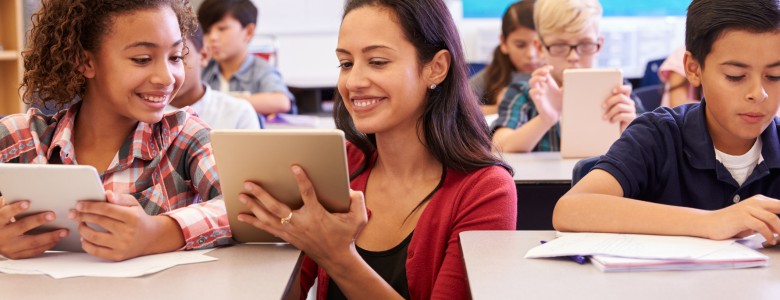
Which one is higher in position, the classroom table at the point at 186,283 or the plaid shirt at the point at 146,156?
the plaid shirt at the point at 146,156

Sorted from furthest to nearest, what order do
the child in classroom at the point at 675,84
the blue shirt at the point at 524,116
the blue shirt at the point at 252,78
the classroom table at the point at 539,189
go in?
1. the blue shirt at the point at 252,78
2. the child in classroom at the point at 675,84
3. the blue shirt at the point at 524,116
4. the classroom table at the point at 539,189

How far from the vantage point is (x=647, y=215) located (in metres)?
1.45

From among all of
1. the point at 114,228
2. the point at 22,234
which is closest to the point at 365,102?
the point at 114,228

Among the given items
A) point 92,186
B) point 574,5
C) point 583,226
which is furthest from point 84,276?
point 574,5

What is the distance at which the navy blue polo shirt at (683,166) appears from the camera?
5.35 feet

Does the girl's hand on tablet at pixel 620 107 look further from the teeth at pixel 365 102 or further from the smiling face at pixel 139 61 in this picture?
the smiling face at pixel 139 61

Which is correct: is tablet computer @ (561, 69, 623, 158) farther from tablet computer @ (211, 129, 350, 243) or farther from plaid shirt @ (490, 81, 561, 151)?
tablet computer @ (211, 129, 350, 243)

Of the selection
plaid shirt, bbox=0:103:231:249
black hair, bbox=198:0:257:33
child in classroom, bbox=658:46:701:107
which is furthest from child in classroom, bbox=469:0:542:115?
plaid shirt, bbox=0:103:231:249

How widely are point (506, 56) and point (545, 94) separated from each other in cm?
101

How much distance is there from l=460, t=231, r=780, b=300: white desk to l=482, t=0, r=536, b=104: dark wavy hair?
2378 millimetres

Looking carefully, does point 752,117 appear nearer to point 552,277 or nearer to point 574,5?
point 552,277

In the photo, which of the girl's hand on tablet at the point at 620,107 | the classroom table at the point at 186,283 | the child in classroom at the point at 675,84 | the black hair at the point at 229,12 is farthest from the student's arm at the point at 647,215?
the black hair at the point at 229,12

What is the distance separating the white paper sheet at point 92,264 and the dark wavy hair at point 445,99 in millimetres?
490

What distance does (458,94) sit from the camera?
1.72 metres
